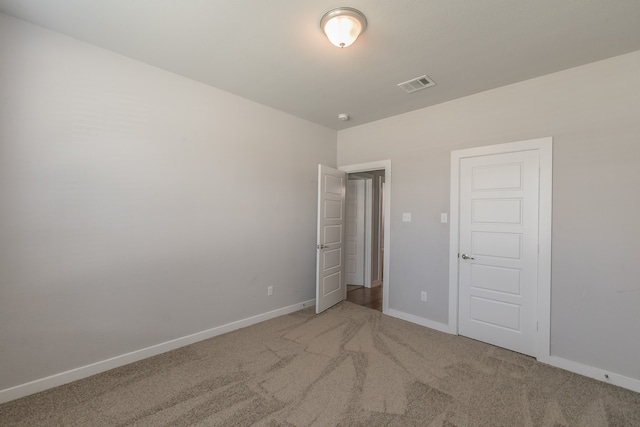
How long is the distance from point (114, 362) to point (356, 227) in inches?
157

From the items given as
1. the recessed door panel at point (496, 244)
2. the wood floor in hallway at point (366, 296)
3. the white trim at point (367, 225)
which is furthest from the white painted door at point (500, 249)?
the white trim at point (367, 225)

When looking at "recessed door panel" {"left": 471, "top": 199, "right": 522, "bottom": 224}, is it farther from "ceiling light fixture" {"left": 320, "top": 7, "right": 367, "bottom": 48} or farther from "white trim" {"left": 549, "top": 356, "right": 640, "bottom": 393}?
"ceiling light fixture" {"left": 320, "top": 7, "right": 367, "bottom": 48}

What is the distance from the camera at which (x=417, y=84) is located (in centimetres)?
278

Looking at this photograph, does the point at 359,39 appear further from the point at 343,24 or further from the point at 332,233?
the point at 332,233

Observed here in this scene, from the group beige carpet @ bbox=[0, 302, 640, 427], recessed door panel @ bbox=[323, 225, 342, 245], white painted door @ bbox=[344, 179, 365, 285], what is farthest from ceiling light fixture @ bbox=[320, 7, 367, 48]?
white painted door @ bbox=[344, 179, 365, 285]

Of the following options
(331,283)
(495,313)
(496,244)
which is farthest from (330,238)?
(495,313)

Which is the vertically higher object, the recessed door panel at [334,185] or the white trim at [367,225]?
the recessed door panel at [334,185]

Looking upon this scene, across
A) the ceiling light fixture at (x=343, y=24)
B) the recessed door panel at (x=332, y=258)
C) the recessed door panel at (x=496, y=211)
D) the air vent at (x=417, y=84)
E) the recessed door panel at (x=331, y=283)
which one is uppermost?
the air vent at (x=417, y=84)

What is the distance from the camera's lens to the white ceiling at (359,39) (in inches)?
70.7

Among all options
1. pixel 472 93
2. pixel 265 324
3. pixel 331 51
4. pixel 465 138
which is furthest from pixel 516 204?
pixel 265 324

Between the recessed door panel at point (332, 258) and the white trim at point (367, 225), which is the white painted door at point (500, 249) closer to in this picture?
the recessed door panel at point (332, 258)

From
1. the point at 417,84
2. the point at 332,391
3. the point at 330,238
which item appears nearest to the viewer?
the point at 332,391

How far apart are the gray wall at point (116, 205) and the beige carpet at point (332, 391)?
38 cm

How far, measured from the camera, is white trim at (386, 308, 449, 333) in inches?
126
